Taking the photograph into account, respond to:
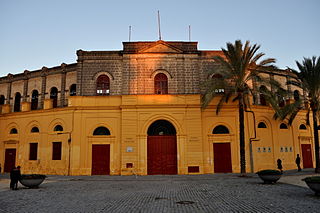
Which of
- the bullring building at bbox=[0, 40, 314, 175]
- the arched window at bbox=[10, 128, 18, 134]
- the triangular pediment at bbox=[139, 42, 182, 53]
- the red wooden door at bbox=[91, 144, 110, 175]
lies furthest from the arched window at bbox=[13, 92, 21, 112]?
the triangular pediment at bbox=[139, 42, 182, 53]

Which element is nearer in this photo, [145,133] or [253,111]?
[145,133]

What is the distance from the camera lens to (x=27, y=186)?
49.1 ft

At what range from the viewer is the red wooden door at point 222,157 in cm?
2283

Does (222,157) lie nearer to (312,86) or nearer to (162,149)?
(162,149)

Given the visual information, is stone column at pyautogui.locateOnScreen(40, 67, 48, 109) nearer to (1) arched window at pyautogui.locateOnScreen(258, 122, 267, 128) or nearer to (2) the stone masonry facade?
(2) the stone masonry facade

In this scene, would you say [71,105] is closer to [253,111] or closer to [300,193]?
[253,111]

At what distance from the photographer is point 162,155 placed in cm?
2281

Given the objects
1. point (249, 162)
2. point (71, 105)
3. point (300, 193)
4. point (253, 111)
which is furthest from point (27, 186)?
point (253, 111)

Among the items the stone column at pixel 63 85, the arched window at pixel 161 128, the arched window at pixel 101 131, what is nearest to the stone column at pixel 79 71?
the stone column at pixel 63 85

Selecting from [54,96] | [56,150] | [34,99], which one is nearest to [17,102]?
[34,99]

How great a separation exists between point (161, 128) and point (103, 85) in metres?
6.67

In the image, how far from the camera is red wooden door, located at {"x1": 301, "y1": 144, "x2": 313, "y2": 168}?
87.8ft

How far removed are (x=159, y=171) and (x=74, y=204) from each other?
12.9 m

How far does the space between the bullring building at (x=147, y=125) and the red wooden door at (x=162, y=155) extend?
0.08 metres
